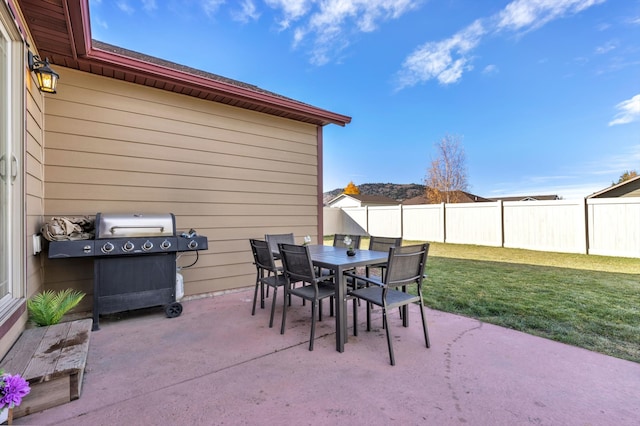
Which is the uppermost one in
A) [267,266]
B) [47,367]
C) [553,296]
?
[267,266]

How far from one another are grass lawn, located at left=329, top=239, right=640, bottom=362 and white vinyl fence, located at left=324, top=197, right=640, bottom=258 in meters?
0.65

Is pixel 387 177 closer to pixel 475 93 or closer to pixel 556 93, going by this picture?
pixel 475 93

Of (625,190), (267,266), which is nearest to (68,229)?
(267,266)

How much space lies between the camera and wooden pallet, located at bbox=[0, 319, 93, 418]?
1.58 m

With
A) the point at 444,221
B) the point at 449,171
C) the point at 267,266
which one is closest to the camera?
the point at 267,266

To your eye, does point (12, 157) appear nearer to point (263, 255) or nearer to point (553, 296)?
point (263, 255)

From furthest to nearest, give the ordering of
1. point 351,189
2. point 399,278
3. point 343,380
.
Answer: point 351,189 < point 399,278 < point 343,380

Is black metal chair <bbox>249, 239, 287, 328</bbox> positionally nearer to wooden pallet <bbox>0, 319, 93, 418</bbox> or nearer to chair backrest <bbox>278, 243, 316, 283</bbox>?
chair backrest <bbox>278, 243, 316, 283</bbox>

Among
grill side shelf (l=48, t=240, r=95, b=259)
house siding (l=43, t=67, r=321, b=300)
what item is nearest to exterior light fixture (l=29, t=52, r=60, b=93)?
house siding (l=43, t=67, r=321, b=300)

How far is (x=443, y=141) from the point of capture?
16.2 meters

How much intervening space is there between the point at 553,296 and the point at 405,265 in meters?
2.97

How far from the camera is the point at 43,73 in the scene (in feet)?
8.05

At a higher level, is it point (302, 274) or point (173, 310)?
point (302, 274)

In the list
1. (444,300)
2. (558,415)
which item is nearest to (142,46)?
(444,300)
